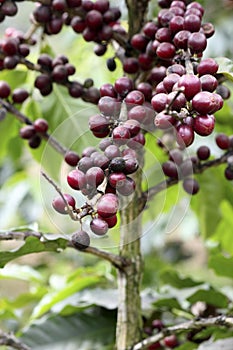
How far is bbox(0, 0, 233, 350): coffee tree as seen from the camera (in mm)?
564

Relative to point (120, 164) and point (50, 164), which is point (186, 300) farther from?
point (120, 164)

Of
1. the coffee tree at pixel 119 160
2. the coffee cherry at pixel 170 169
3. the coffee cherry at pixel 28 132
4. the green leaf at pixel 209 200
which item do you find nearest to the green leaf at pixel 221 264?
the coffee tree at pixel 119 160

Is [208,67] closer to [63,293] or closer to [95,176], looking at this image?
[95,176]

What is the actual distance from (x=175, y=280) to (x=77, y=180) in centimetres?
60

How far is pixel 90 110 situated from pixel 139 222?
21 cm

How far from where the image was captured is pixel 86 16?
2.69 feet

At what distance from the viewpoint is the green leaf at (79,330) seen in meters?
1.05

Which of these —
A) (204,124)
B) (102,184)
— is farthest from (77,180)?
(204,124)

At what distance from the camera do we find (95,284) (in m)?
1.11

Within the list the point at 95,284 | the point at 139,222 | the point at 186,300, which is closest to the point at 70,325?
the point at 95,284

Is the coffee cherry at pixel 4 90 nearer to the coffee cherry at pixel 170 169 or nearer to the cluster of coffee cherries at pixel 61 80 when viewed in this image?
the cluster of coffee cherries at pixel 61 80

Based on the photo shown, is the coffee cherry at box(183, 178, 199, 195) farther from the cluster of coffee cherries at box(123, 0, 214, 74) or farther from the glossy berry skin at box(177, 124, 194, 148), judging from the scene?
the glossy berry skin at box(177, 124, 194, 148)

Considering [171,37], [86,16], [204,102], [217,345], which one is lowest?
[217,345]

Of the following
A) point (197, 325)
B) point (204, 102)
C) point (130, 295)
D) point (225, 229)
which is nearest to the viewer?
point (204, 102)
